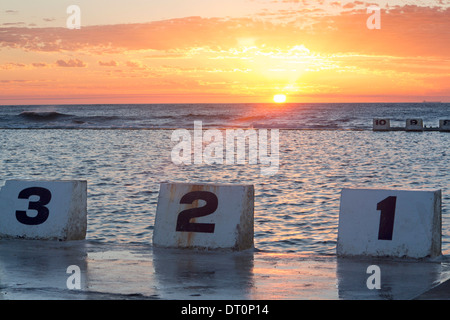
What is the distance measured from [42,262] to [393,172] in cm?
2185

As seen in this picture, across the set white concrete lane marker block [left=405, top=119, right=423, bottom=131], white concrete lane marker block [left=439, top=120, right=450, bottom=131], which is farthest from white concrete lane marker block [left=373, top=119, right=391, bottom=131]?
white concrete lane marker block [left=439, top=120, right=450, bottom=131]

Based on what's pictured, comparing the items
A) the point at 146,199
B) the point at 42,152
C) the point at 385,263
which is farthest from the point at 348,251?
the point at 42,152

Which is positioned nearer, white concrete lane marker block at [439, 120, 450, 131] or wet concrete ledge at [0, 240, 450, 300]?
wet concrete ledge at [0, 240, 450, 300]

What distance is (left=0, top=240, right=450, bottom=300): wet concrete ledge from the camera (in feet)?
25.5

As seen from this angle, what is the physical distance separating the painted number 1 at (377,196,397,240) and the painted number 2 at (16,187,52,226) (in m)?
5.22

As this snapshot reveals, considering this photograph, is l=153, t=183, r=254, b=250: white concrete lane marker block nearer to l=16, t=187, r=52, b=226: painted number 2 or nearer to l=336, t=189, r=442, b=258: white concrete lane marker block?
l=336, t=189, r=442, b=258: white concrete lane marker block

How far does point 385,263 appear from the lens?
31.6 feet

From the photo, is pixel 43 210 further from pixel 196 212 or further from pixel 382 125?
pixel 382 125

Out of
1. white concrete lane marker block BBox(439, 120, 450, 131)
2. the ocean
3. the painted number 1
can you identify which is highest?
white concrete lane marker block BBox(439, 120, 450, 131)

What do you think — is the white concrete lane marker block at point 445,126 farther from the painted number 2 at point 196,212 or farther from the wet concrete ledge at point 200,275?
the painted number 2 at point 196,212

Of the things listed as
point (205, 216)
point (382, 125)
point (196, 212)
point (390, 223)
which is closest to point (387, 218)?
point (390, 223)
